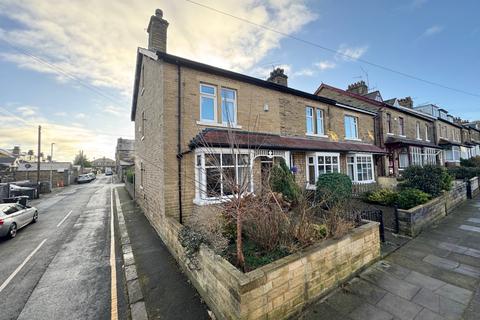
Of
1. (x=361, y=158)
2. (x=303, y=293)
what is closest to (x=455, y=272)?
(x=303, y=293)

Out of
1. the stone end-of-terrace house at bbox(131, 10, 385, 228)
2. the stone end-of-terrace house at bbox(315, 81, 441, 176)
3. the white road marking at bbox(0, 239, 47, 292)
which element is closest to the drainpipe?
the stone end-of-terrace house at bbox(131, 10, 385, 228)

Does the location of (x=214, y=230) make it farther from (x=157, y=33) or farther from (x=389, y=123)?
(x=389, y=123)

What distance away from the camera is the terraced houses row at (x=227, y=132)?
7773mm

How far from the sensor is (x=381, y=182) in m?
15.3

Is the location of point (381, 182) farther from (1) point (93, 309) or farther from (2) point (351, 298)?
(1) point (93, 309)

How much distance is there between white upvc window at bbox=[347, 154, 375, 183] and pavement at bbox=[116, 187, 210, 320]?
1347 cm

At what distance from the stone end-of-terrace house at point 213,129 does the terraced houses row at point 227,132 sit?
41mm

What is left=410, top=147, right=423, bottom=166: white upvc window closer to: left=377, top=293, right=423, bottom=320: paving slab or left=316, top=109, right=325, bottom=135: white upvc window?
left=316, top=109, right=325, bottom=135: white upvc window

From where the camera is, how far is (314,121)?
13.5 meters

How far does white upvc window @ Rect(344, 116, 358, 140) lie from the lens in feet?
51.0

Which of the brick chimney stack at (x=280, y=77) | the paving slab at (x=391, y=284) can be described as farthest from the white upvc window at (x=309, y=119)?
the paving slab at (x=391, y=284)

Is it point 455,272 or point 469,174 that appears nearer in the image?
point 455,272

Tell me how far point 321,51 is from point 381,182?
36.5ft

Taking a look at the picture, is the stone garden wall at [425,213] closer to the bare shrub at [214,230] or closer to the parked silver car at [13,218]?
the bare shrub at [214,230]
